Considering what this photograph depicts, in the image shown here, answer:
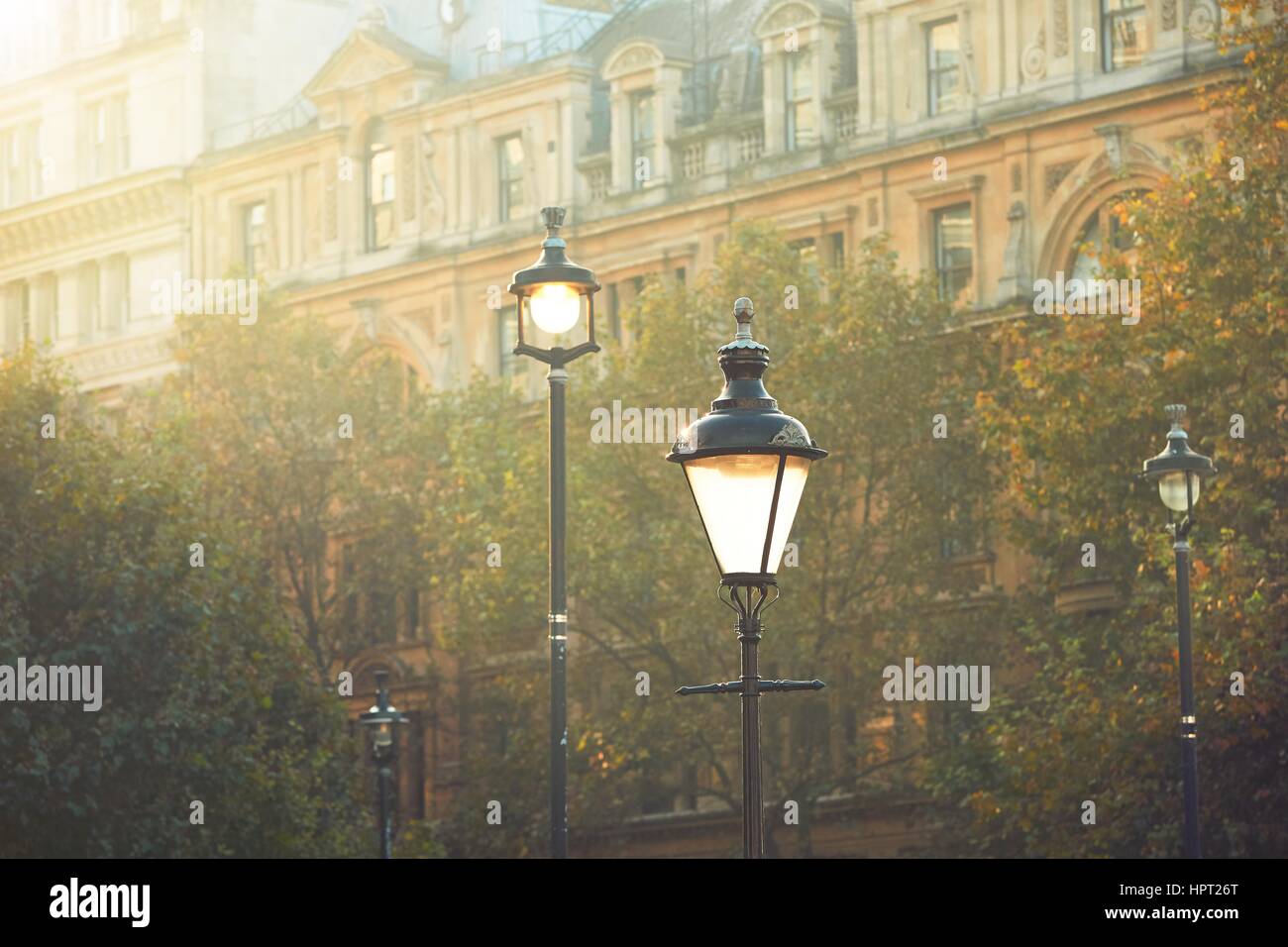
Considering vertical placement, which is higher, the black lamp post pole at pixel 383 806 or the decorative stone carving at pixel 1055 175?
the decorative stone carving at pixel 1055 175

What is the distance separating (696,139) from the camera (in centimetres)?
6056

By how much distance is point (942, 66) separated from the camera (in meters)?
55.8

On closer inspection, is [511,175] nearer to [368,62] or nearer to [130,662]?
[368,62]

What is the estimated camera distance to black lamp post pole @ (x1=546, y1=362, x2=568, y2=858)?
63.4 feet

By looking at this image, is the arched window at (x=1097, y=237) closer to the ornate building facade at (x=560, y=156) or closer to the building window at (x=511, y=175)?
the ornate building facade at (x=560, y=156)

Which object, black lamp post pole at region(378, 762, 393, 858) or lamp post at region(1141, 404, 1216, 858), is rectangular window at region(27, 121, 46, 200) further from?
lamp post at region(1141, 404, 1216, 858)

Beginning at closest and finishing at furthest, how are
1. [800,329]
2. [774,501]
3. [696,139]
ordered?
[774,501]
[800,329]
[696,139]

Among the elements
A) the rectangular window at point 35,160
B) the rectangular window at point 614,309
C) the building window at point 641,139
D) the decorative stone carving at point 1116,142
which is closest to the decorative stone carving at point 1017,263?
the decorative stone carving at point 1116,142

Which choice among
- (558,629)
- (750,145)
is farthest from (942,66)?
(558,629)

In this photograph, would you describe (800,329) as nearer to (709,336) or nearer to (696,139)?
(709,336)

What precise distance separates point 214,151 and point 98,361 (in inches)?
234

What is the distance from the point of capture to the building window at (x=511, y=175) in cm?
6500

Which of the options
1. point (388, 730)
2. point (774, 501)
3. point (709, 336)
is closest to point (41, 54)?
point (709, 336)

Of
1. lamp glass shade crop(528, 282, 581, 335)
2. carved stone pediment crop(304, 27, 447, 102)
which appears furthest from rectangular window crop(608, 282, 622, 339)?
lamp glass shade crop(528, 282, 581, 335)
